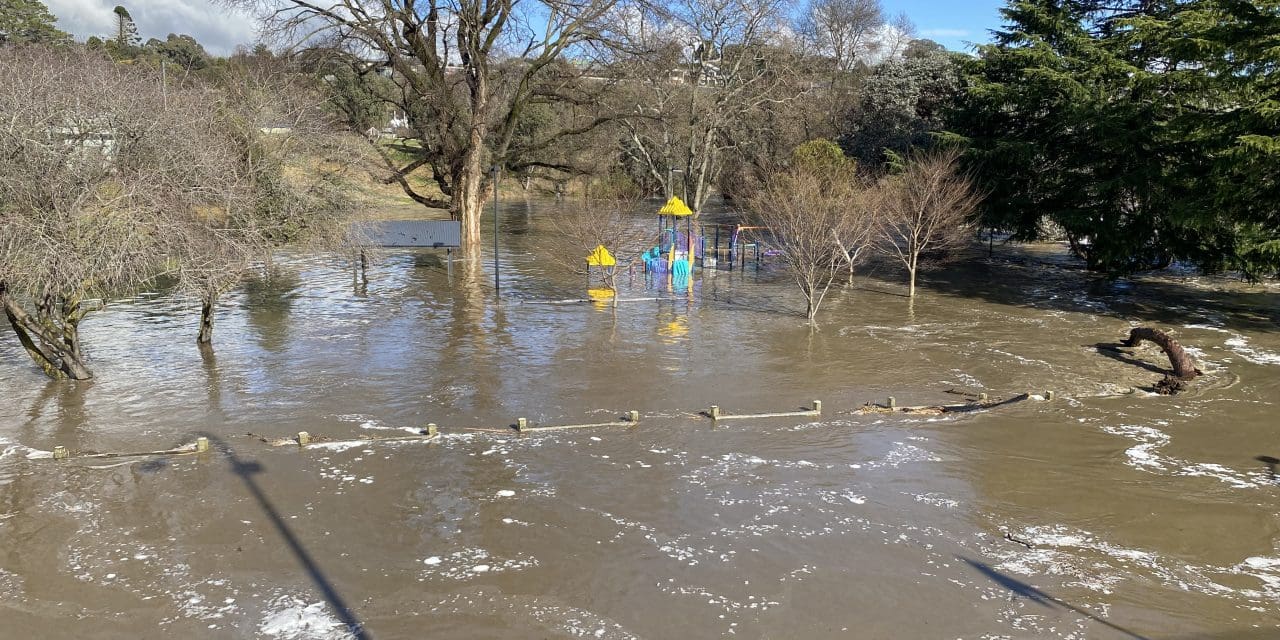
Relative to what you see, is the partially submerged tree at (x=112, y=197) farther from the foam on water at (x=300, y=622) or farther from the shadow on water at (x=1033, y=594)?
the shadow on water at (x=1033, y=594)

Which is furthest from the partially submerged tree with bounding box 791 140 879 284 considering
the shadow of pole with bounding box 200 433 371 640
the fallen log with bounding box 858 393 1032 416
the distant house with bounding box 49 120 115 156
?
the distant house with bounding box 49 120 115 156

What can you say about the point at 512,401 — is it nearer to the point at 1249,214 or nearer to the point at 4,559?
the point at 4,559

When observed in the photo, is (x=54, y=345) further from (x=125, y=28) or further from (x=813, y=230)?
(x=125, y=28)

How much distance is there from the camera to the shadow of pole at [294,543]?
23.0 ft

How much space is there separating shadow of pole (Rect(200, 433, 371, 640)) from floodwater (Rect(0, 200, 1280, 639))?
0.03 m

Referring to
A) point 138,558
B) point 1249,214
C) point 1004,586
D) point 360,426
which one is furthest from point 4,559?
point 1249,214

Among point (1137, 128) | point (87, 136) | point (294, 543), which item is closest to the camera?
point (294, 543)

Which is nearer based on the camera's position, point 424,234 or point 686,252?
point 686,252

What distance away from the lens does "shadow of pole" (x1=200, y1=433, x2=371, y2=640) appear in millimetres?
7004

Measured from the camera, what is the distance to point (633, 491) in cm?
A: 980

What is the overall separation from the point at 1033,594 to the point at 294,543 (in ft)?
22.8

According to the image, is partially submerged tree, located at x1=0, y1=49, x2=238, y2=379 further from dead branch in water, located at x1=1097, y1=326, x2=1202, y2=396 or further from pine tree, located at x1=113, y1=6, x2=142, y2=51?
pine tree, located at x1=113, y1=6, x2=142, y2=51

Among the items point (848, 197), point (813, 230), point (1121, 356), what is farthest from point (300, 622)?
point (848, 197)

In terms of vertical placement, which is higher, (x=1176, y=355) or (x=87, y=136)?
(x=87, y=136)
